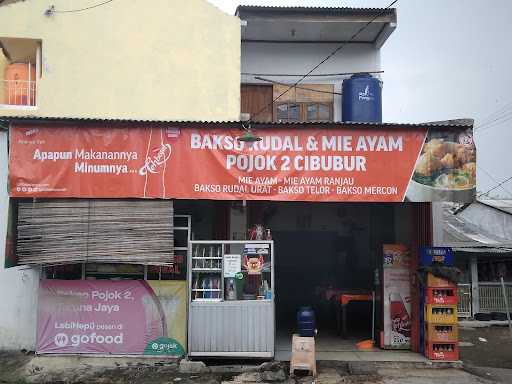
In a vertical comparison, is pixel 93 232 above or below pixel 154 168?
below

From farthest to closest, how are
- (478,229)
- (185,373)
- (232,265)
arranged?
(478,229), (232,265), (185,373)

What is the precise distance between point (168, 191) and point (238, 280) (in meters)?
2.15

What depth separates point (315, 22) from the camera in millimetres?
14289

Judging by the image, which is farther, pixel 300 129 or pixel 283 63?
pixel 283 63

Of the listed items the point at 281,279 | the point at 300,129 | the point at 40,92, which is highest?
the point at 40,92

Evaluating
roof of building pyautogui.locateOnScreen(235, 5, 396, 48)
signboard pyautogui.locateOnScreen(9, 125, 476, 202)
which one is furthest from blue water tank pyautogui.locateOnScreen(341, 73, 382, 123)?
signboard pyautogui.locateOnScreen(9, 125, 476, 202)

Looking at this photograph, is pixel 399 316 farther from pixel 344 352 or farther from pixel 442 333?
pixel 344 352


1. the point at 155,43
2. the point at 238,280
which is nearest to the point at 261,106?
the point at 155,43

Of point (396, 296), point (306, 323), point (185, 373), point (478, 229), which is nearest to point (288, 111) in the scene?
point (396, 296)

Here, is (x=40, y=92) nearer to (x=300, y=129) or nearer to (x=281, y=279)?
(x=300, y=129)

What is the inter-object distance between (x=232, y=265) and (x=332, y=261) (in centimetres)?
721

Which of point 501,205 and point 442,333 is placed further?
point 501,205

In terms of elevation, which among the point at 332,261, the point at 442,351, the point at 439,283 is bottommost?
the point at 442,351

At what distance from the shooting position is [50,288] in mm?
9844
